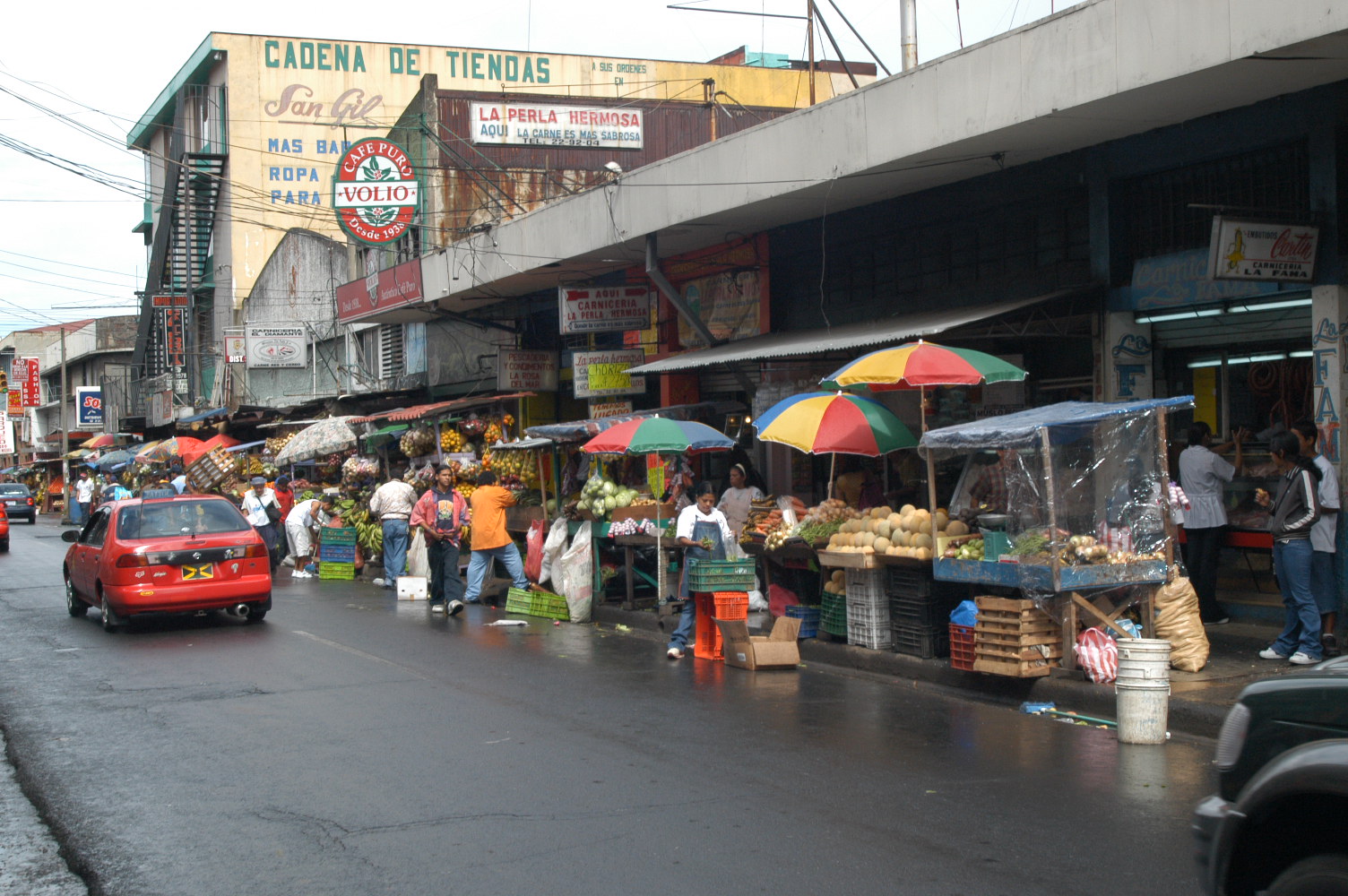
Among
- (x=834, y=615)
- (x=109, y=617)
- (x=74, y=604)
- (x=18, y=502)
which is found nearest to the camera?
(x=834, y=615)

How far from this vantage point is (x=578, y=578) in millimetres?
14977

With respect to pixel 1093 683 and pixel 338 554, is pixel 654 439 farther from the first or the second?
pixel 338 554

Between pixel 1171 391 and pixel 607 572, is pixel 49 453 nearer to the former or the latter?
→ pixel 607 572

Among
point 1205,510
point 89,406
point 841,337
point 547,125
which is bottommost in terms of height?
point 1205,510

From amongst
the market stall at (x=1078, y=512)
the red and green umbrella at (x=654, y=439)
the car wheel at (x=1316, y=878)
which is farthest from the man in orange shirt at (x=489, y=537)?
the car wheel at (x=1316, y=878)

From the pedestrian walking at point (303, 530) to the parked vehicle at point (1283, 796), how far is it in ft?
64.9

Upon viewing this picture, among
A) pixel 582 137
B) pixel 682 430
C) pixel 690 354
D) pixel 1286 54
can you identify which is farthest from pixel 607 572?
pixel 582 137

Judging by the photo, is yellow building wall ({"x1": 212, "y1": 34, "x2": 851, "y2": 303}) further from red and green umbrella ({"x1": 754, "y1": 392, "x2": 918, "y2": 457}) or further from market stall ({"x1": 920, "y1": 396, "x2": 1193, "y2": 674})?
market stall ({"x1": 920, "y1": 396, "x2": 1193, "y2": 674})

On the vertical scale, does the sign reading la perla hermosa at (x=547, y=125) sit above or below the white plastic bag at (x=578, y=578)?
above

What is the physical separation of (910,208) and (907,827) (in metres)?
10.4

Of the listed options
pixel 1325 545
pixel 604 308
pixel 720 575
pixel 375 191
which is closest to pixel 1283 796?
pixel 1325 545

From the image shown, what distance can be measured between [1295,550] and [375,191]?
55.3ft

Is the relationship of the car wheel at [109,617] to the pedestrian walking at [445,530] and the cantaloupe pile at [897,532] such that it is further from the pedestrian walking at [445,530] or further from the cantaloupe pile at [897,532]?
the cantaloupe pile at [897,532]

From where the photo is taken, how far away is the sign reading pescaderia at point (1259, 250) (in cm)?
995
